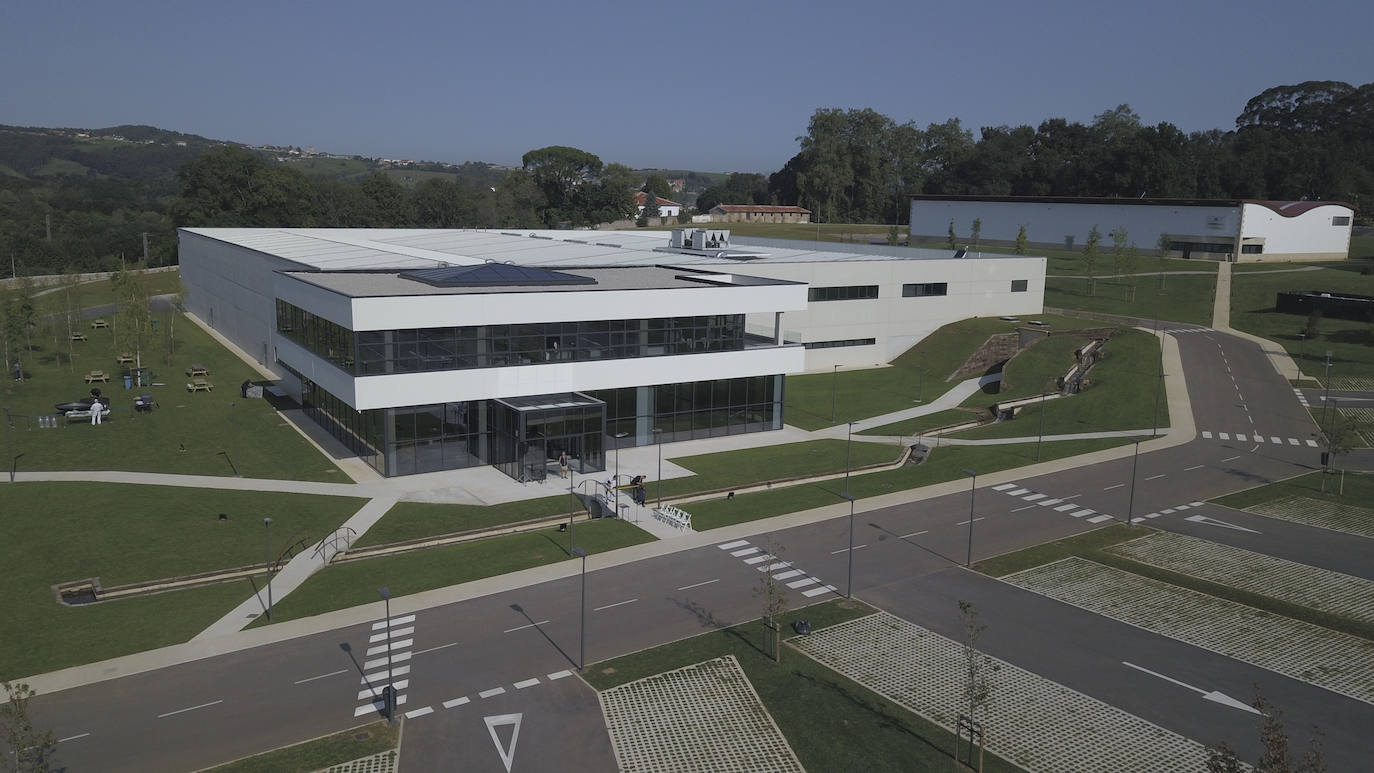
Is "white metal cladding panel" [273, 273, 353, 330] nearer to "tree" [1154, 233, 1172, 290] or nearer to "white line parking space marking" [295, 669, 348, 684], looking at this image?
"white line parking space marking" [295, 669, 348, 684]

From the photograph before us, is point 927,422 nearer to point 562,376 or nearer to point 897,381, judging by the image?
point 897,381

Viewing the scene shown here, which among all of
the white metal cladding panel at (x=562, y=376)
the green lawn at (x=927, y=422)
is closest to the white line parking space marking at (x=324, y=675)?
the white metal cladding panel at (x=562, y=376)

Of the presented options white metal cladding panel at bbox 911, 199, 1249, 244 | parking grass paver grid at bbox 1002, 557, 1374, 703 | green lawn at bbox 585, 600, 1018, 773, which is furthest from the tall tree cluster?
green lawn at bbox 585, 600, 1018, 773

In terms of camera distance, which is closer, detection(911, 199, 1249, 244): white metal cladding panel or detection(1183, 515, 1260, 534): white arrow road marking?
detection(1183, 515, 1260, 534): white arrow road marking

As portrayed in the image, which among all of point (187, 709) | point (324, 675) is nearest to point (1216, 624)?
point (324, 675)

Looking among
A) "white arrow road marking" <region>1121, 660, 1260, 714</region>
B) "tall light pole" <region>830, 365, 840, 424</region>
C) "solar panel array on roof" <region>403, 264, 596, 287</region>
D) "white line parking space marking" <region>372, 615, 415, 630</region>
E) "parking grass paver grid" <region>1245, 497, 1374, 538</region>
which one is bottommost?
"white line parking space marking" <region>372, 615, 415, 630</region>

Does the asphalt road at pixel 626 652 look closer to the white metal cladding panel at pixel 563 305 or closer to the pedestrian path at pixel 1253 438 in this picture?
the pedestrian path at pixel 1253 438

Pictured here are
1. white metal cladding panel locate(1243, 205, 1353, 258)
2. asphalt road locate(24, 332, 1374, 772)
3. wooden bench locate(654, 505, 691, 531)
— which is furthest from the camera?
white metal cladding panel locate(1243, 205, 1353, 258)
